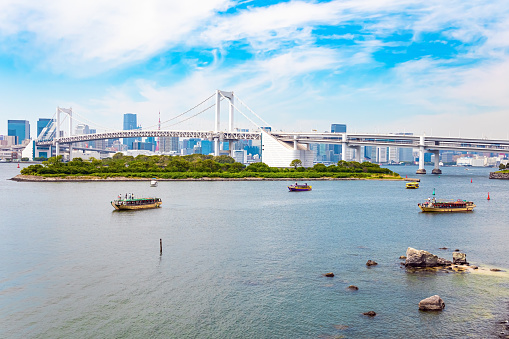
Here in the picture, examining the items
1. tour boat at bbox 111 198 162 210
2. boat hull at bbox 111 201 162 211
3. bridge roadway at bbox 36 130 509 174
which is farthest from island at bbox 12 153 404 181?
boat hull at bbox 111 201 162 211

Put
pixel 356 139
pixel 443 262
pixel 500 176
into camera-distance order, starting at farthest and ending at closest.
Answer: pixel 356 139 < pixel 500 176 < pixel 443 262

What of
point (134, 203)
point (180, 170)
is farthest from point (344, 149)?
point (134, 203)

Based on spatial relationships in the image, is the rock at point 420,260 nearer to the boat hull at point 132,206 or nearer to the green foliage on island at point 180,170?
the boat hull at point 132,206

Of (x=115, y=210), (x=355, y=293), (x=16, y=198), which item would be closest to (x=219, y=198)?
(x=115, y=210)

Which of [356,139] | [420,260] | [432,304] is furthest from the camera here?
[356,139]

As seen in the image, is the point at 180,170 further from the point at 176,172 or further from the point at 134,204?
the point at 134,204

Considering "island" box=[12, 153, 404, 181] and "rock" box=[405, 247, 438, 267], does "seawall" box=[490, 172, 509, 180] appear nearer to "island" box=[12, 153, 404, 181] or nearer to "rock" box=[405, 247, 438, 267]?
"island" box=[12, 153, 404, 181]
